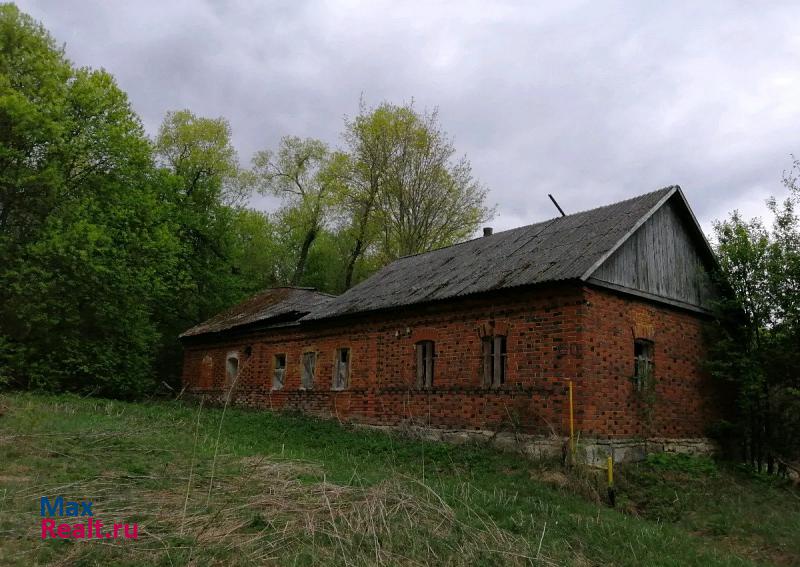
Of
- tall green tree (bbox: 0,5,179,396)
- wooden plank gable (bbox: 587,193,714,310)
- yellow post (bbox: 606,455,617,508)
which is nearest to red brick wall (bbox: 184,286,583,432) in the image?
yellow post (bbox: 606,455,617,508)

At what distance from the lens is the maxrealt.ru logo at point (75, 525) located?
502cm

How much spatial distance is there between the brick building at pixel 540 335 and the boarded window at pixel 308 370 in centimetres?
6

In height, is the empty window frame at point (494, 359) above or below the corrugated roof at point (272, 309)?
below

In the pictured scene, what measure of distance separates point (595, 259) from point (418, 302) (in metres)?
4.33

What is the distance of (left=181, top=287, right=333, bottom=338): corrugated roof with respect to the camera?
63.7 feet

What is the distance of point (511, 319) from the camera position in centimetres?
1202

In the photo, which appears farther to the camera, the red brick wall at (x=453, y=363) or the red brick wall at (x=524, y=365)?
the red brick wall at (x=453, y=363)

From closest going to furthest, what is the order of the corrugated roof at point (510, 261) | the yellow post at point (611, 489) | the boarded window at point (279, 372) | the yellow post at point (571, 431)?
the yellow post at point (611, 489) < the yellow post at point (571, 431) < the corrugated roof at point (510, 261) < the boarded window at point (279, 372)

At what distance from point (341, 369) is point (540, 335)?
6.86m

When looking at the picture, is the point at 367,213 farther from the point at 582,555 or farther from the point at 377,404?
the point at 582,555

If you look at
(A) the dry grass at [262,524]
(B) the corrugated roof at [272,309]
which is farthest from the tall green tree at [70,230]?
(A) the dry grass at [262,524]

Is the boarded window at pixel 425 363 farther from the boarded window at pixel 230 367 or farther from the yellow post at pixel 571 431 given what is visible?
the boarded window at pixel 230 367

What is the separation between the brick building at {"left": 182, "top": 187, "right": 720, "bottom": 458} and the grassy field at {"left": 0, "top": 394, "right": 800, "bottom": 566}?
117cm

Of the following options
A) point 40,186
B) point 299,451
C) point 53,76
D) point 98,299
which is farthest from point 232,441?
point 53,76
